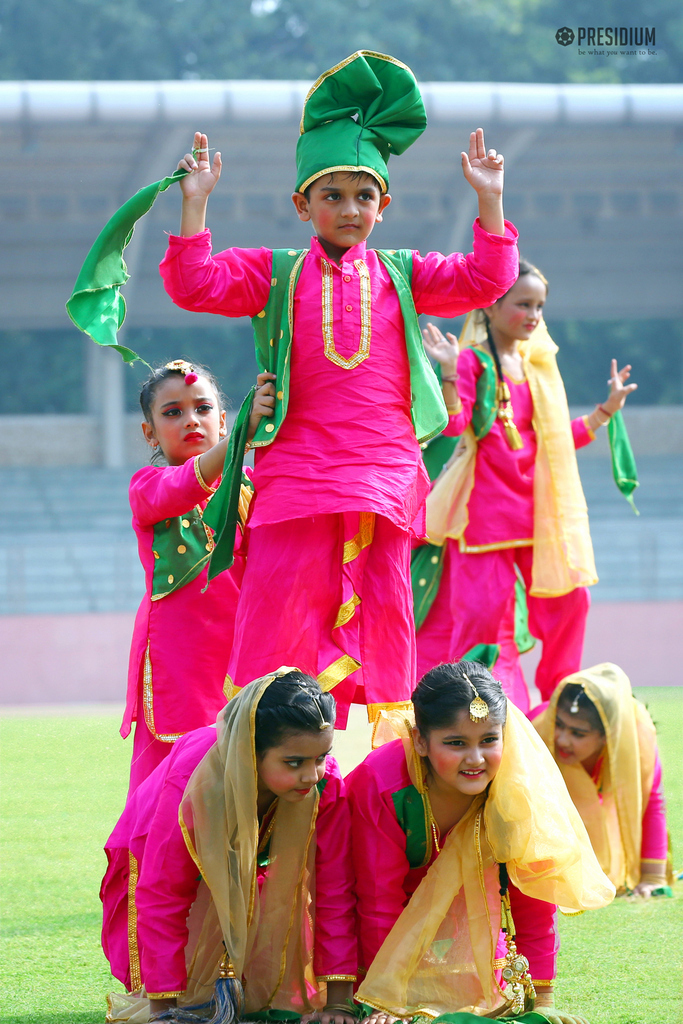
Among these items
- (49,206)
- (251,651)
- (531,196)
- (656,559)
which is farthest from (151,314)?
(251,651)

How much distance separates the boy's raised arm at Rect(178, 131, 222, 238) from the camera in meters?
2.57

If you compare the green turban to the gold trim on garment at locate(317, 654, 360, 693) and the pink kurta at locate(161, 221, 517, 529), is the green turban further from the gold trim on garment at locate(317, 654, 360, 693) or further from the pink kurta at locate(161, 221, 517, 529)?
the gold trim on garment at locate(317, 654, 360, 693)

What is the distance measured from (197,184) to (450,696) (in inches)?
45.7


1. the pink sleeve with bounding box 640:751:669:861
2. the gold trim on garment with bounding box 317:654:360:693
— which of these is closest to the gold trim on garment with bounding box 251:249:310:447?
the gold trim on garment with bounding box 317:654:360:693

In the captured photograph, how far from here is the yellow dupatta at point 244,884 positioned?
91.9 inches

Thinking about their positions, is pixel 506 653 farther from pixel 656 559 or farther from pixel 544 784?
pixel 656 559

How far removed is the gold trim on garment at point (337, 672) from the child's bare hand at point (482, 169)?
3.34ft

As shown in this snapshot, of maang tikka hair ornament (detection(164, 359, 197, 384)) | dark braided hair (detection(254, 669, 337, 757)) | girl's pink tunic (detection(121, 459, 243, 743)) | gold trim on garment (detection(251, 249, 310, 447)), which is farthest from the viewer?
maang tikka hair ornament (detection(164, 359, 197, 384))

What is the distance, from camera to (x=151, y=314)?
16.9m

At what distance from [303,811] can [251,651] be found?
1.24 feet

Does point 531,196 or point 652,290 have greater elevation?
point 531,196

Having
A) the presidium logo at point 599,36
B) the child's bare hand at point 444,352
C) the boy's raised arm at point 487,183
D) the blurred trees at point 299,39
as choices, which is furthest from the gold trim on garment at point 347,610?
the blurred trees at point 299,39

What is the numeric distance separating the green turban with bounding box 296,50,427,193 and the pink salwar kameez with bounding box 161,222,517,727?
0.21 meters

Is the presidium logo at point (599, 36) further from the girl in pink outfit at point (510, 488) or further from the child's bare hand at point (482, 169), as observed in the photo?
the child's bare hand at point (482, 169)
